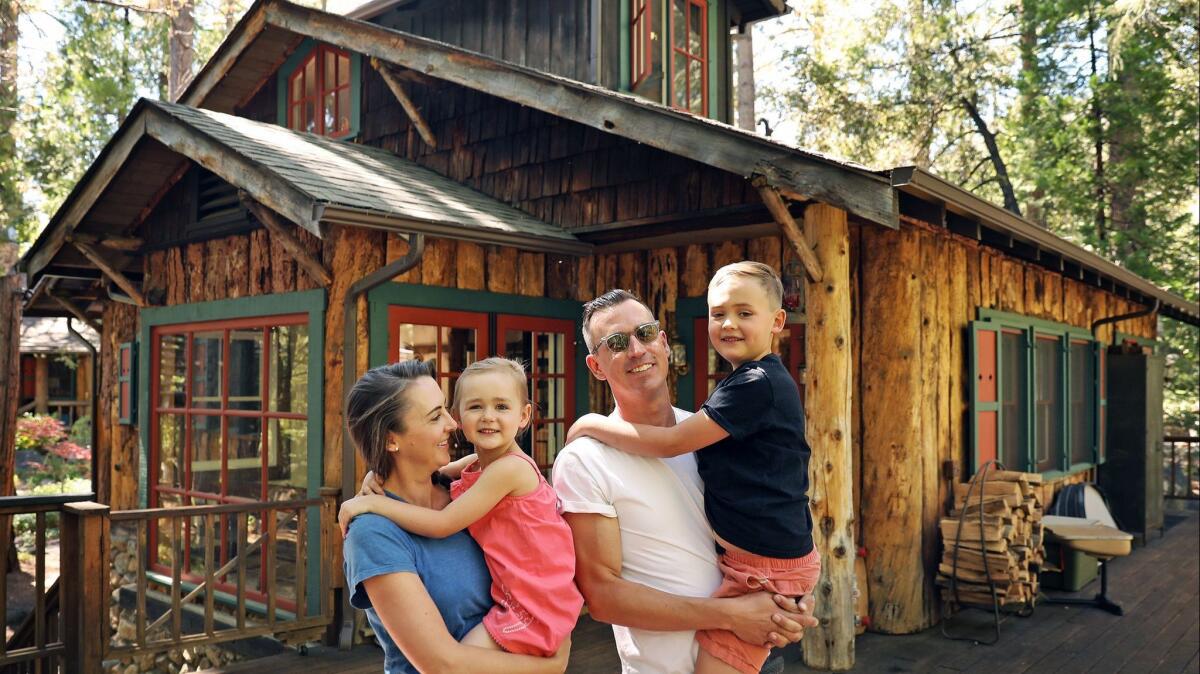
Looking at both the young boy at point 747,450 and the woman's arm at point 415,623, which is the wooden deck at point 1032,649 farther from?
the woman's arm at point 415,623

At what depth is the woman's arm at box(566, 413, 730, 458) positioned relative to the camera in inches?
77.9

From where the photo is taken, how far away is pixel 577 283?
7102mm

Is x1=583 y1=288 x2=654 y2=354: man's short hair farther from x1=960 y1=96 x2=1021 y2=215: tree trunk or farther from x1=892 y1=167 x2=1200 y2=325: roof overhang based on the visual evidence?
x1=960 y1=96 x2=1021 y2=215: tree trunk

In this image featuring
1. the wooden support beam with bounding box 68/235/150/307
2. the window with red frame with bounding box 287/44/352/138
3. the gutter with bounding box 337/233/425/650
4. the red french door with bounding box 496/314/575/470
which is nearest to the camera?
the gutter with bounding box 337/233/425/650

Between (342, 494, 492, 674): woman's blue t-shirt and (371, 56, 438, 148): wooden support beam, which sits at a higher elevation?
(371, 56, 438, 148): wooden support beam

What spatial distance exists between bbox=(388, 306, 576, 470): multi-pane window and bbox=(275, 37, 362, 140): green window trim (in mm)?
2689

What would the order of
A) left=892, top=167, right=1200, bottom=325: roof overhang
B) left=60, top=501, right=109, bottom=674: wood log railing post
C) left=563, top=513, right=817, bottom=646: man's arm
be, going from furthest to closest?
left=892, top=167, right=1200, bottom=325: roof overhang → left=60, top=501, right=109, bottom=674: wood log railing post → left=563, top=513, right=817, bottom=646: man's arm

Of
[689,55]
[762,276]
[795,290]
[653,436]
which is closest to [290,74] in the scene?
[689,55]

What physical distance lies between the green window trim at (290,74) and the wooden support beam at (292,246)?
2.32m

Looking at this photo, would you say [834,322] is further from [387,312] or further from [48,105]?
[48,105]

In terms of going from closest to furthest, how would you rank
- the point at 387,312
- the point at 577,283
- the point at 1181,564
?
the point at 387,312 < the point at 577,283 < the point at 1181,564

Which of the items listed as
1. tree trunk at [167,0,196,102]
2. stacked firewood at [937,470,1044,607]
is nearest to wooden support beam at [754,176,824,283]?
stacked firewood at [937,470,1044,607]

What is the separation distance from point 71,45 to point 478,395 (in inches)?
792

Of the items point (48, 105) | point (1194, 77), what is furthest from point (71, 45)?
point (1194, 77)
